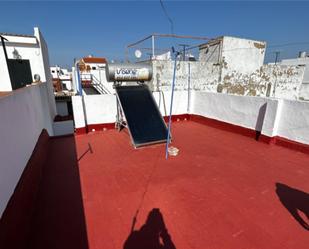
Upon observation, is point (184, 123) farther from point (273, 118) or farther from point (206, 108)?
point (273, 118)

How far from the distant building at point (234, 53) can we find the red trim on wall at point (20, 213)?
337 inches

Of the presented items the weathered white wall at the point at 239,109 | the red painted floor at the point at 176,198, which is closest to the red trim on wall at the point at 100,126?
the red painted floor at the point at 176,198

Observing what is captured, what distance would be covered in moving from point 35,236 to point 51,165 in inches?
83.5

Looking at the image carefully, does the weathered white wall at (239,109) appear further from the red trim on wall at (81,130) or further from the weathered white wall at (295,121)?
the red trim on wall at (81,130)

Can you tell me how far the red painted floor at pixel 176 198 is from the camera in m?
2.32

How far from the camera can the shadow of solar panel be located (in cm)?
529

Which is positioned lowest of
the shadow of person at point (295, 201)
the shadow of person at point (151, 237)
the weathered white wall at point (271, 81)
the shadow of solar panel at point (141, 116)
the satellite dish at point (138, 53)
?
the shadow of person at point (151, 237)

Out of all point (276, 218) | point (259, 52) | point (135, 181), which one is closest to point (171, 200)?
point (135, 181)

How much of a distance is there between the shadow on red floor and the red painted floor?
2 cm

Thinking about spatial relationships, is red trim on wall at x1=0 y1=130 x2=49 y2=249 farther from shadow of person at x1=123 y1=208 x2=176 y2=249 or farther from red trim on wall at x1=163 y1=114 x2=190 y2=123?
red trim on wall at x1=163 y1=114 x2=190 y2=123

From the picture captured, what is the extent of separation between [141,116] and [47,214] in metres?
3.74

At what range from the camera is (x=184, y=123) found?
7926mm

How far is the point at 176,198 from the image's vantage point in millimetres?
3072

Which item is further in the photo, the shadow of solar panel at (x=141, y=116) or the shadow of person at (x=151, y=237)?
the shadow of solar panel at (x=141, y=116)
